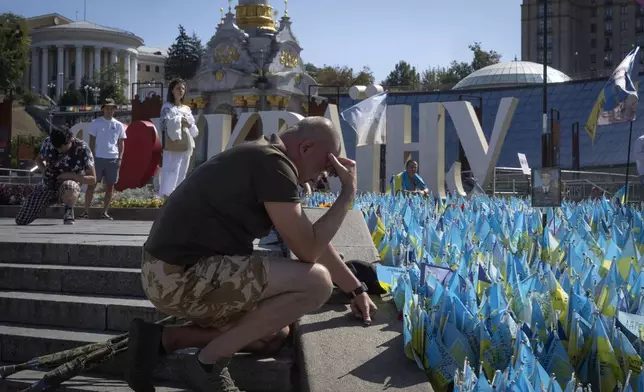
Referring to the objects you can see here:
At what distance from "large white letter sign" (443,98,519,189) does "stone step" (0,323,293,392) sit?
1251 centimetres

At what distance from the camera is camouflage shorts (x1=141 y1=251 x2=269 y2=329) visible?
11.1 feet

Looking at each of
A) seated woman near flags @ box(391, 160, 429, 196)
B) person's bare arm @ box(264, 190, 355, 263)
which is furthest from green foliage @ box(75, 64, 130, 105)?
person's bare arm @ box(264, 190, 355, 263)

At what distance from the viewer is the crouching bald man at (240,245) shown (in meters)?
3.33

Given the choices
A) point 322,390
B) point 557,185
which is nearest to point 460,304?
point 322,390

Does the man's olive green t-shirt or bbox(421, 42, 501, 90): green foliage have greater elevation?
bbox(421, 42, 501, 90): green foliage

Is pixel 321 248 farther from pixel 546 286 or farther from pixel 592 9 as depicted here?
pixel 592 9

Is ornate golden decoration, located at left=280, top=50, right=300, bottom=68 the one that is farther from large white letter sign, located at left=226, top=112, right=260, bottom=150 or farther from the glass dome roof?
large white letter sign, located at left=226, top=112, right=260, bottom=150

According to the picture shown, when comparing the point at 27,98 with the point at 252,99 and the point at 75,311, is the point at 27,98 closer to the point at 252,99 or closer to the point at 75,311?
the point at 252,99

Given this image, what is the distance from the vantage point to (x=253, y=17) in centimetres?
4625

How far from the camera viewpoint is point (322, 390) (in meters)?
2.95

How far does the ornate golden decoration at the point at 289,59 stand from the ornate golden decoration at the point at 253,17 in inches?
98.1

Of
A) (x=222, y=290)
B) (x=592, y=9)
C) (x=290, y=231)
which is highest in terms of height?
(x=592, y=9)

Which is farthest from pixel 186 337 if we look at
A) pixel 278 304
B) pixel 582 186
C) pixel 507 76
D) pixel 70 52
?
pixel 70 52

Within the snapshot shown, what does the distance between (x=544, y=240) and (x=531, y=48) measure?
320 ft
